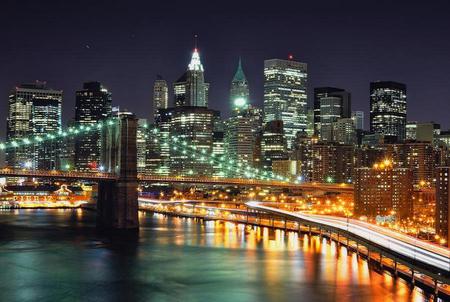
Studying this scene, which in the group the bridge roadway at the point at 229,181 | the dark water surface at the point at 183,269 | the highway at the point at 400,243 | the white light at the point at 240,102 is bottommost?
the dark water surface at the point at 183,269

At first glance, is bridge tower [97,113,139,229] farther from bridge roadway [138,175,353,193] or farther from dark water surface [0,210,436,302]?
bridge roadway [138,175,353,193]

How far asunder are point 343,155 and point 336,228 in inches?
3463

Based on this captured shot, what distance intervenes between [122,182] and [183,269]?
63.4 feet

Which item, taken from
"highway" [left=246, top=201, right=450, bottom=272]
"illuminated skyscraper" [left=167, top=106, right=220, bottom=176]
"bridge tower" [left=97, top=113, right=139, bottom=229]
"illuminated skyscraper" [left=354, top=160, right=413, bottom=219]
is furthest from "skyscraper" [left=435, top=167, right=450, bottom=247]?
"illuminated skyscraper" [left=167, top=106, right=220, bottom=176]

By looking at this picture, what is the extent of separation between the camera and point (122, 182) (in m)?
57.7

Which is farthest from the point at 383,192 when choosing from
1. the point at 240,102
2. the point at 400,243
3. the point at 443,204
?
the point at 240,102

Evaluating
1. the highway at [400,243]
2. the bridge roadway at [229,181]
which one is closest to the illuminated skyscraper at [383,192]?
the bridge roadway at [229,181]

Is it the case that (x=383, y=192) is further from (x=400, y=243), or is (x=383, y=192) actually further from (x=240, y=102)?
(x=240, y=102)

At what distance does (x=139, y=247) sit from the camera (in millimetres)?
48250

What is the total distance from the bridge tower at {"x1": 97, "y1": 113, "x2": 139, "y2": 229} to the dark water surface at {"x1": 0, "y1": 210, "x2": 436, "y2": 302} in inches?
83.5

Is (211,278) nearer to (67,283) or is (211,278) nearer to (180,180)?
(67,283)

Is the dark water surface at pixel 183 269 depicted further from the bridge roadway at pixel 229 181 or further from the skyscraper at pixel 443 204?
the skyscraper at pixel 443 204

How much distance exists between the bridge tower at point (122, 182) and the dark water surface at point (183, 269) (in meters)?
2.12

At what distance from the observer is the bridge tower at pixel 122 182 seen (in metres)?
57.4
